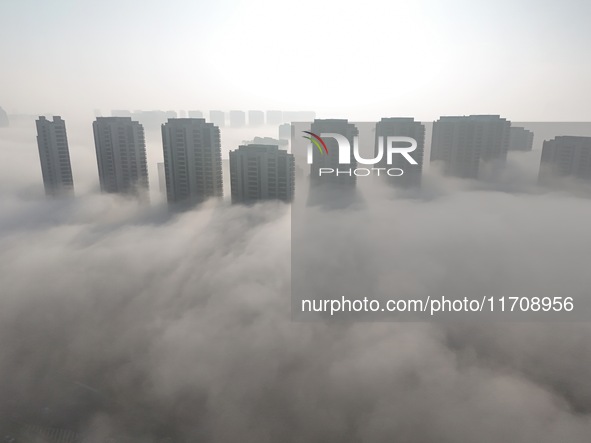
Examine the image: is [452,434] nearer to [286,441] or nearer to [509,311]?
[286,441]

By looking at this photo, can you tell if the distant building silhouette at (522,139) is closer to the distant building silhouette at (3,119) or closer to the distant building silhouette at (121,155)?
the distant building silhouette at (121,155)

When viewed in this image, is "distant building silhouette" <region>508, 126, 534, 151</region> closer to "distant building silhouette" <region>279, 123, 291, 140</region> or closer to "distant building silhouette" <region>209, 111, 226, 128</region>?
"distant building silhouette" <region>279, 123, 291, 140</region>

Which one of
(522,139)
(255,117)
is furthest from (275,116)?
(522,139)

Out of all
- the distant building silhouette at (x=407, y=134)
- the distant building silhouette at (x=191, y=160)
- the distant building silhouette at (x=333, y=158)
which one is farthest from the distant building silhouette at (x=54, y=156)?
the distant building silhouette at (x=407, y=134)

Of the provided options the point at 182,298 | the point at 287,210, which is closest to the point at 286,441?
the point at 182,298

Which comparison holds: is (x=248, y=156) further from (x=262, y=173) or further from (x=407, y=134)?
(x=407, y=134)

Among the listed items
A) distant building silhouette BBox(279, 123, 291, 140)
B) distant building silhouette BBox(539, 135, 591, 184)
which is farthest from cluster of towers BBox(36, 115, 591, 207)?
distant building silhouette BBox(279, 123, 291, 140)
